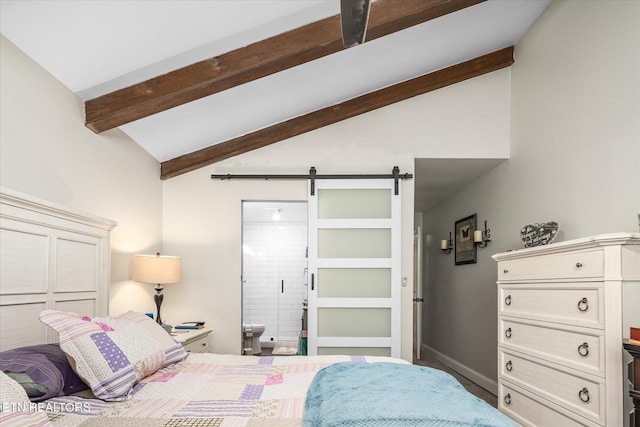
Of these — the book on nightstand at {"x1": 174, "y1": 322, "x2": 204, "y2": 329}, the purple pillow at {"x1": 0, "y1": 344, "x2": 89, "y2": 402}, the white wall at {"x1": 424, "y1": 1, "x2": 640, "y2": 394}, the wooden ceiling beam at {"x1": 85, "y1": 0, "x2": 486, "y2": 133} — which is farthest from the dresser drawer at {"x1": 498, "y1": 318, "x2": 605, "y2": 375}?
the book on nightstand at {"x1": 174, "y1": 322, "x2": 204, "y2": 329}

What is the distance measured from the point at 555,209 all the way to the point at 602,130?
72 centimetres

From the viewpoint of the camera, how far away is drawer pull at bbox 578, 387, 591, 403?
7.08ft

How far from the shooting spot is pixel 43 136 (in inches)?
97.5

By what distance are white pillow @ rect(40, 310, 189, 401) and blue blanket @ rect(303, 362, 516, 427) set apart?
73cm

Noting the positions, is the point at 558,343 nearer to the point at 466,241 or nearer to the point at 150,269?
the point at 466,241

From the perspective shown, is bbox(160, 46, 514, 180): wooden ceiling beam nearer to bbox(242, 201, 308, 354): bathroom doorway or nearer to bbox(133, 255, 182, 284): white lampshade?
bbox(133, 255, 182, 284): white lampshade

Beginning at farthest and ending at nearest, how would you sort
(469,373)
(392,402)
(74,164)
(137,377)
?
(469,373)
(74,164)
(137,377)
(392,402)

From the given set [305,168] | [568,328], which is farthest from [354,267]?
[568,328]

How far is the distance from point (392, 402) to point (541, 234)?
217cm

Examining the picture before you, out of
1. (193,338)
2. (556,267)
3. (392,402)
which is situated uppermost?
(556,267)

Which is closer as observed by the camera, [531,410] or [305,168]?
[531,410]

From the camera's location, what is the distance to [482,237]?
4.66 m

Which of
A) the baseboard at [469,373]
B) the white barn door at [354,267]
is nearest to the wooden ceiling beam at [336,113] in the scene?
the white barn door at [354,267]

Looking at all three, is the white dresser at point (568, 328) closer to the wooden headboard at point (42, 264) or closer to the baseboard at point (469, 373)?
the baseboard at point (469, 373)
